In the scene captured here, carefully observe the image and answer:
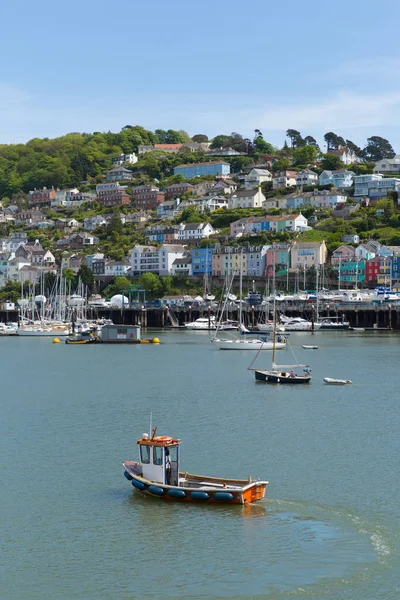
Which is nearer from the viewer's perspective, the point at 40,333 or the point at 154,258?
the point at 40,333

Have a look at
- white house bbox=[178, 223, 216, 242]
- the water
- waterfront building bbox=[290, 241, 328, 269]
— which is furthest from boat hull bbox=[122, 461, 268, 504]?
white house bbox=[178, 223, 216, 242]

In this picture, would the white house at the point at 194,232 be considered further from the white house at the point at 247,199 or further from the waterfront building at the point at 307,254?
the waterfront building at the point at 307,254

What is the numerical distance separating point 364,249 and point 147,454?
4089 inches

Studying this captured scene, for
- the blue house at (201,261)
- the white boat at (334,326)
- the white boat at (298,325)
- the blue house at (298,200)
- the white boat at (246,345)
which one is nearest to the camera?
the white boat at (246,345)

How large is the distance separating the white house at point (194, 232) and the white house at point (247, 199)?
14397 millimetres

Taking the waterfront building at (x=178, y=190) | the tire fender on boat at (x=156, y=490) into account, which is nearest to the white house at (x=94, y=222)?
the waterfront building at (x=178, y=190)

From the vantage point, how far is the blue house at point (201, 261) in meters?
138

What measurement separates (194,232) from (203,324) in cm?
4531

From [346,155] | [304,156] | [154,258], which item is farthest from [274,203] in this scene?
[346,155]

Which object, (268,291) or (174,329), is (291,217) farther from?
(174,329)

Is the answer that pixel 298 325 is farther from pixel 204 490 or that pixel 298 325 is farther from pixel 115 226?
pixel 204 490

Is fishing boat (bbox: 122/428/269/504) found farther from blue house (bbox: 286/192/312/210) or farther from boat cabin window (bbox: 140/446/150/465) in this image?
blue house (bbox: 286/192/312/210)

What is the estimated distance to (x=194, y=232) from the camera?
152875 millimetres

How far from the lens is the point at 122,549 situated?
72.2 feet
